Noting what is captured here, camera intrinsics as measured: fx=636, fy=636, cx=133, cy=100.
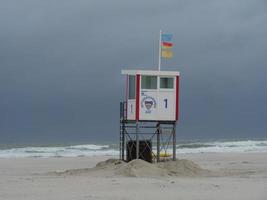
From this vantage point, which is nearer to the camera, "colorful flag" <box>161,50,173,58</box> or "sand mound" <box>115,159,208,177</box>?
"sand mound" <box>115,159,208,177</box>

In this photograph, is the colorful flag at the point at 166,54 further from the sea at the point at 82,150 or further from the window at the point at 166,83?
the sea at the point at 82,150

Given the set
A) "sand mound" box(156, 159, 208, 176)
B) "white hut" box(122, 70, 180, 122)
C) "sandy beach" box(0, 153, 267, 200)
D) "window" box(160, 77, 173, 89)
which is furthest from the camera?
"window" box(160, 77, 173, 89)

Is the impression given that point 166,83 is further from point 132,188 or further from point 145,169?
point 132,188

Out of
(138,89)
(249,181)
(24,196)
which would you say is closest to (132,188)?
(24,196)

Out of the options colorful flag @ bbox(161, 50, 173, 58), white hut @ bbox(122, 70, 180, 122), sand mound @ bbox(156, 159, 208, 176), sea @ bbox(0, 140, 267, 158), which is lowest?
sea @ bbox(0, 140, 267, 158)

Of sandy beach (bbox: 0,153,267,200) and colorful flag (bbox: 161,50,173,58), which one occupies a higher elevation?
colorful flag (bbox: 161,50,173,58)

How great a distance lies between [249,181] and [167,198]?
571 cm

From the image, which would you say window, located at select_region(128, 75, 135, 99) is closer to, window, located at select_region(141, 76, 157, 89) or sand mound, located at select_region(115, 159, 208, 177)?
window, located at select_region(141, 76, 157, 89)

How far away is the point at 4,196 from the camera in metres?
16.6

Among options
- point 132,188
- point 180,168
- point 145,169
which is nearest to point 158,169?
point 145,169

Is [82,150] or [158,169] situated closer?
[158,169]

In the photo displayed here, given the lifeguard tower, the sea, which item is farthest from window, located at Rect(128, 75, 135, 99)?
the sea

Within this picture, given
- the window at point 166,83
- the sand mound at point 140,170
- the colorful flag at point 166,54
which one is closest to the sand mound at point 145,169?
the sand mound at point 140,170

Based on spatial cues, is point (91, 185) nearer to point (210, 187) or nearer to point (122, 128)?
point (210, 187)
